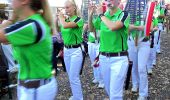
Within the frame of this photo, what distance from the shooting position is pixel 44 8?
2.97m

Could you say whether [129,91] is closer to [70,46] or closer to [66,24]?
[70,46]

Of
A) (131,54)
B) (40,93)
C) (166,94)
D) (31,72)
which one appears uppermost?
(31,72)

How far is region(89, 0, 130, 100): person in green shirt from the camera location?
4.63 metres

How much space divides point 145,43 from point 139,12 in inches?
26.0

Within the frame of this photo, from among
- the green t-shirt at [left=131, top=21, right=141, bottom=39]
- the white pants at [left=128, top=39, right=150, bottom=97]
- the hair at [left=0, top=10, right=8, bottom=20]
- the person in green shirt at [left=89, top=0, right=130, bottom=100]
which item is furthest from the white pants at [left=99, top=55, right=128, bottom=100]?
the hair at [left=0, top=10, right=8, bottom=20]

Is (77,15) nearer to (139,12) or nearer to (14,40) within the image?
(139,12)

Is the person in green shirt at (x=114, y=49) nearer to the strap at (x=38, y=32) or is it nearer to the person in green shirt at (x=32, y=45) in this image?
the person in green shirt at (x=32, y=45)

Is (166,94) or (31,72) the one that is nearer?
(31,72)

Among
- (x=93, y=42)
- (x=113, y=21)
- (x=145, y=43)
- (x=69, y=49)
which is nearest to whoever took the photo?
(x=113, y=21)

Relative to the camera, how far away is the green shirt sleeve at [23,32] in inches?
105

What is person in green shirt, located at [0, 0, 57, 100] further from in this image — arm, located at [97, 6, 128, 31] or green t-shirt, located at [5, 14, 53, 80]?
arm, located at [97, 6, 128, 31]

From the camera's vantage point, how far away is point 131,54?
643cm

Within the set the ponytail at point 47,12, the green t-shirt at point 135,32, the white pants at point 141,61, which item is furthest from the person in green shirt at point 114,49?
the ponytail at point 47,12

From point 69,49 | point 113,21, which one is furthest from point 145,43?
point 113,21
